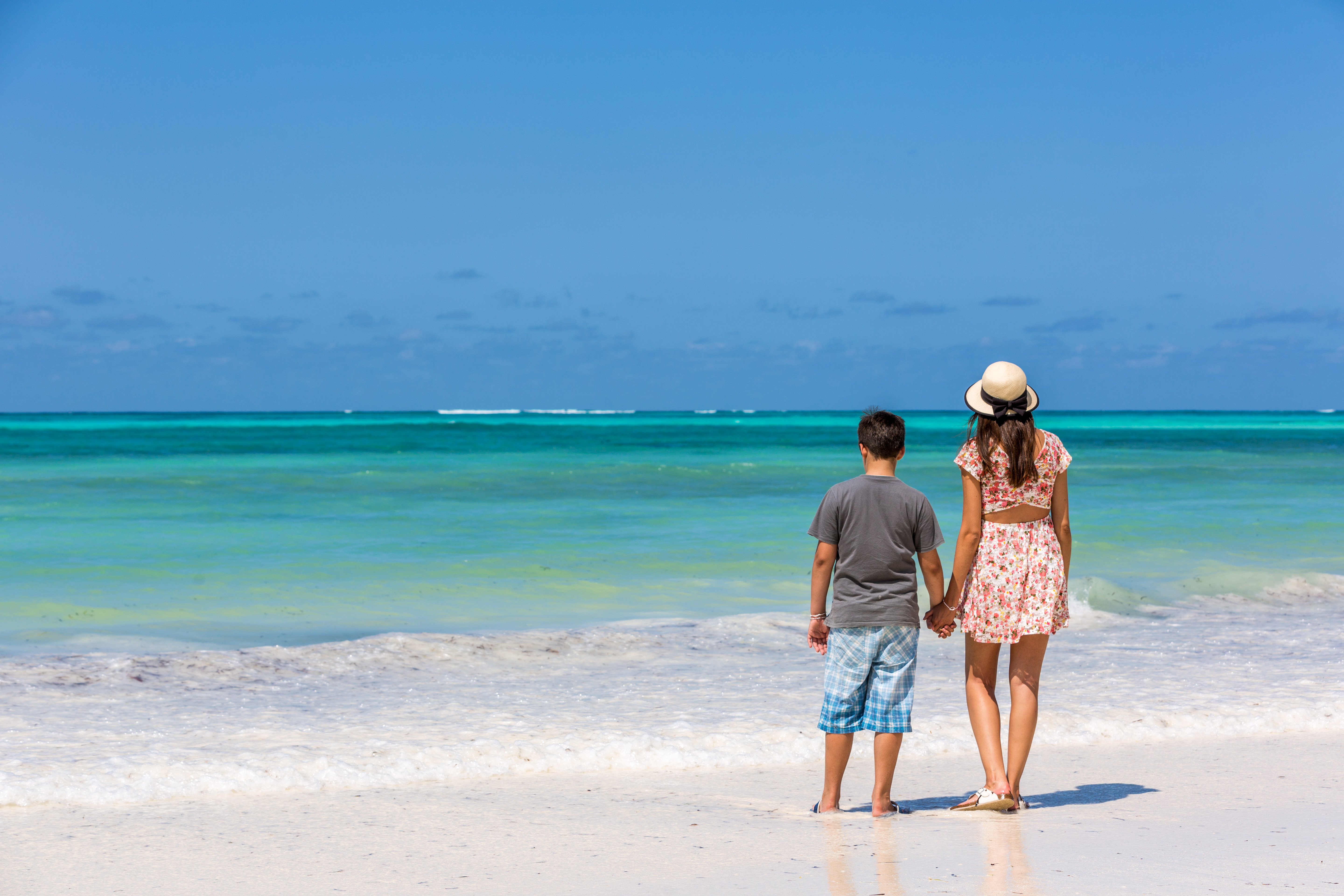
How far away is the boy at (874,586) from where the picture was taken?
3900 mm

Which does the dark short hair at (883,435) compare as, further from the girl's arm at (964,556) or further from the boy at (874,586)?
the girl's arm at (964,556)

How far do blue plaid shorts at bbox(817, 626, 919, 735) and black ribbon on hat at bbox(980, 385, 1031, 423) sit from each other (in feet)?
2.69

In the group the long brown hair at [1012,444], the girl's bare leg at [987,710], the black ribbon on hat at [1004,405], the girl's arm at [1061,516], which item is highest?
the black ribbon on hat at [1004,405]

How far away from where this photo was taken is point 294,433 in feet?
234

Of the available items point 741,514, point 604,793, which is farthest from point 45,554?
point 604,793

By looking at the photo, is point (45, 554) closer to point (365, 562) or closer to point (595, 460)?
point (365, 562)

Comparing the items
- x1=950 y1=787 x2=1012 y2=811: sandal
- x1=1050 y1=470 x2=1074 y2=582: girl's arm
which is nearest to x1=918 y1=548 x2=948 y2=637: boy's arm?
x1=1050 y1=470 x2=1074 y2=582: girl's arm

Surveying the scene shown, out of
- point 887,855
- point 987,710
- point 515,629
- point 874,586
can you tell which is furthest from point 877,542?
point 515,629

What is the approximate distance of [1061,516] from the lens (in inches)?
160

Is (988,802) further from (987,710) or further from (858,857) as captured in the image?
(858,857)

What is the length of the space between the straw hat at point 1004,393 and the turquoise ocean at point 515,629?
6.75 feet

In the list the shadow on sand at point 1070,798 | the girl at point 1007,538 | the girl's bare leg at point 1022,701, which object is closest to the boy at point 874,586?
the girl at point 1007,538

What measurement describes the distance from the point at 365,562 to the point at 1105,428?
98260 millimetres

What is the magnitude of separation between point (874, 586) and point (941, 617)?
34cm
